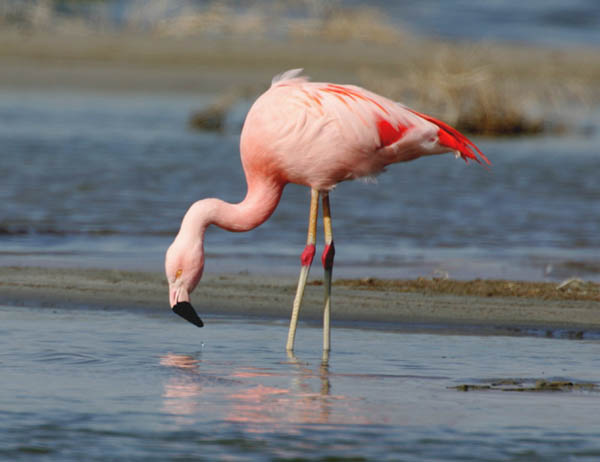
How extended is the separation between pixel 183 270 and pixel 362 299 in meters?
2.39

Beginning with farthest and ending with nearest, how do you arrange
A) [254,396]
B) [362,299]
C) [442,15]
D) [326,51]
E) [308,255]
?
[442,15], [326,51], [362,299], [308,255], [254,396]

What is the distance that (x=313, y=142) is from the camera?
782 centimetres

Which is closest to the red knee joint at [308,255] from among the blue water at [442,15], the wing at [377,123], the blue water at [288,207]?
the wing at [377,123]

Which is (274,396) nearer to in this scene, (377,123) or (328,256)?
(328,256)

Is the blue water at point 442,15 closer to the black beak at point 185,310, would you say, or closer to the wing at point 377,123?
the wing at point 377,123

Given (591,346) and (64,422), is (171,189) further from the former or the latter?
(64,422)

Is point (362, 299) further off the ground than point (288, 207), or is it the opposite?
point (288, 207)

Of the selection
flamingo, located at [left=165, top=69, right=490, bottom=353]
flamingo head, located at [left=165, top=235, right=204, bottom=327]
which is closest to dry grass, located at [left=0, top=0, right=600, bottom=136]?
flamingo, located at [left=165, top=69, right=490, bottom=353]

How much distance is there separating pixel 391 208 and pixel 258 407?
→ 8.98 meters

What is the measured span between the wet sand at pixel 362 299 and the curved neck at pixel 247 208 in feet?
3.83

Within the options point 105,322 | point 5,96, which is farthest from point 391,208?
point 5,96

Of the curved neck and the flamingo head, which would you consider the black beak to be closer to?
the flamingo head

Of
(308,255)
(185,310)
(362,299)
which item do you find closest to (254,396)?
(185,310)

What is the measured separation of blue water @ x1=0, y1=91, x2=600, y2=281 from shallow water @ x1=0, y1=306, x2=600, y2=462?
2621 millimetres
